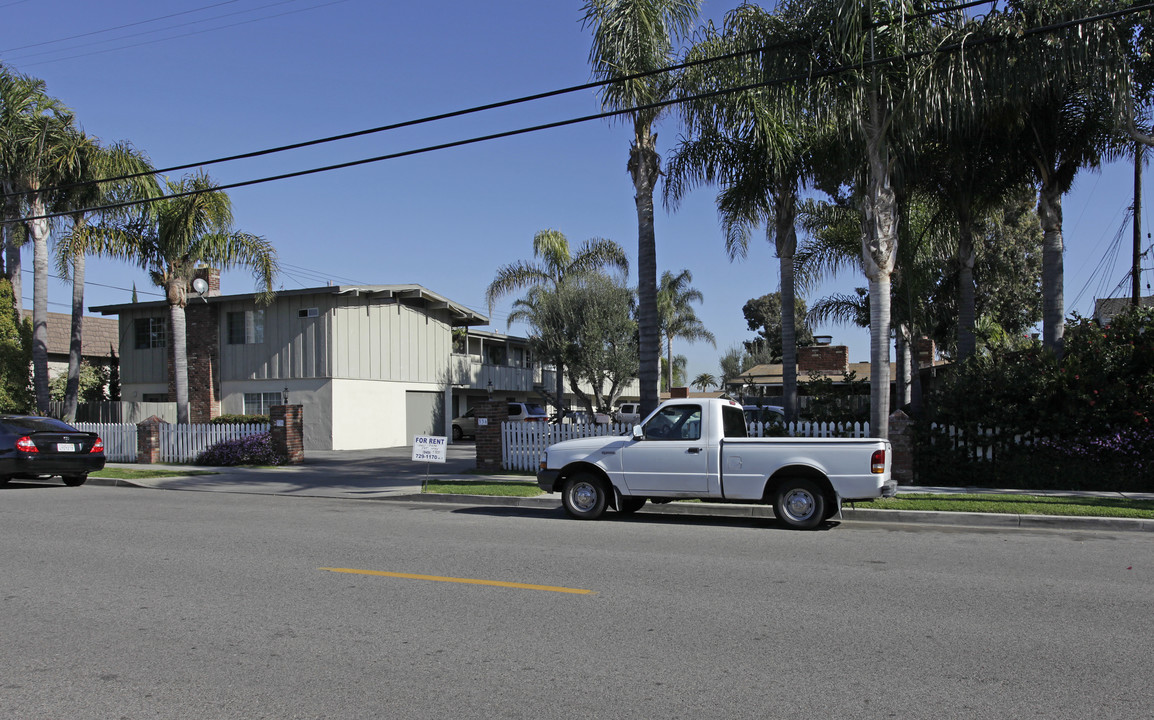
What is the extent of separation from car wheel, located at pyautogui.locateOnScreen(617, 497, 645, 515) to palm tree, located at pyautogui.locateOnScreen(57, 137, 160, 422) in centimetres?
1894

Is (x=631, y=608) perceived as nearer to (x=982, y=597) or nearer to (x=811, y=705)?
(x=811, y=705)

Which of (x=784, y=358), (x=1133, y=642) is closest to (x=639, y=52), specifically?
(x=784, y=358)

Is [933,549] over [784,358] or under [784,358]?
under

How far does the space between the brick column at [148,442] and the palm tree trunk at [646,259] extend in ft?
47.2

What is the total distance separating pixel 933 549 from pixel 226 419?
22.8 m

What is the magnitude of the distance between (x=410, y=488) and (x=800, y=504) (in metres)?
8.17

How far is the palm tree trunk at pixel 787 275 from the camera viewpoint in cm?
1842

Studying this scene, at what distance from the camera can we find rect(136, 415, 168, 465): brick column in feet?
76.6

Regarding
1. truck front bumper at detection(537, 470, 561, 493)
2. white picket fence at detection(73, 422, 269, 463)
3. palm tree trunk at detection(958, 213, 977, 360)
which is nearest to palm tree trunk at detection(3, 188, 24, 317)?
white picket fence at detection(73, 422, 269, 463)

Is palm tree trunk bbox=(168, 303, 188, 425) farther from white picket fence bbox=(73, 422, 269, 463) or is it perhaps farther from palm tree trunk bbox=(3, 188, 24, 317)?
palm tree trunk bbox=(3, 188, 24, 317)

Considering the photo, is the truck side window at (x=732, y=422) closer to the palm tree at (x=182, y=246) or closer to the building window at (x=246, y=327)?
the palm tree at (x=182, y=246)

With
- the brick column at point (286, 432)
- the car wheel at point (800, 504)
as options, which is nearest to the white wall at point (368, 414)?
the brick column at point (286, 432)

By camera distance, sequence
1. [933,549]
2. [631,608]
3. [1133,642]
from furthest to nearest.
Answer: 1. [933,549]
2. [631,608]
3. [1133,642]

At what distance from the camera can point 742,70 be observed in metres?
15.5
